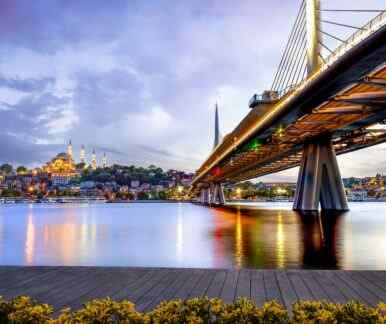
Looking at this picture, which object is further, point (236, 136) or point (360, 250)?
point (236, 136)

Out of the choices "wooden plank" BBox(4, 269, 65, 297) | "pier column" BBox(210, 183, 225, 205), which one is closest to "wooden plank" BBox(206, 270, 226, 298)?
"wooden plank" BBox(4, 269, 65, 297)

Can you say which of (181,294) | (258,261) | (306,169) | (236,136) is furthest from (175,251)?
(236,136)

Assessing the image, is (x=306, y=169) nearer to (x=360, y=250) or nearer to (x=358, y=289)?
(x=360, y=250)

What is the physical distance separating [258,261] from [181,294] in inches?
302

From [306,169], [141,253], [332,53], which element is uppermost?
[332,53]

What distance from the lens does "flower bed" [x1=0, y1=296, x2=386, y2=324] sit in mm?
4508

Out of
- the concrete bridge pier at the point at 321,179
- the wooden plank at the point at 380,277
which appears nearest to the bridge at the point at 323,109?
the concrete bridge pier at the point at 321,179

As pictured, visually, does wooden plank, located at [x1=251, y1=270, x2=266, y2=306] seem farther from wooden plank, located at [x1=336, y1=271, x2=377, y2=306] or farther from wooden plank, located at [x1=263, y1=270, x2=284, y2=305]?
wooden plank, located at [x1=336, y1=271, x2=377, y2=306]

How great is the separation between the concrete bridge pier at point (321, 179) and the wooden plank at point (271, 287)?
45.5 meters

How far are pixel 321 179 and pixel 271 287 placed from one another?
48.6 metres

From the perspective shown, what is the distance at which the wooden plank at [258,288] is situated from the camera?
7527 mm

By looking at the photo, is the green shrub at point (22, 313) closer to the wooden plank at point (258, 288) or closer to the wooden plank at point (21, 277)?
the wooden plank at point (258, 288)

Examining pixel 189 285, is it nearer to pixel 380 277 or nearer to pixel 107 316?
pixel 107 316

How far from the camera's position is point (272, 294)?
26.1 ft
